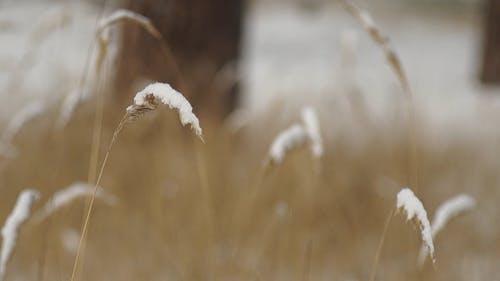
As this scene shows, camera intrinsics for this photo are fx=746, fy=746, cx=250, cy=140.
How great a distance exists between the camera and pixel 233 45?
275cm

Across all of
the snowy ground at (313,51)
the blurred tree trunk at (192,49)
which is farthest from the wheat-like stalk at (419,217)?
the blurred tree trunk at (192,49)

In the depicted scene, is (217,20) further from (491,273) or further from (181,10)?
(491,273)

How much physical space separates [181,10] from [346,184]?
90 cm

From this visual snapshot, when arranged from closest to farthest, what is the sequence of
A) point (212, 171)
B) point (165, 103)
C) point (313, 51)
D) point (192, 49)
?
point (165, 103)
point (212, 171)
point (192, 49)
point (313, 51)

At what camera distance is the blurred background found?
131cm

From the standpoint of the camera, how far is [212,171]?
1.95m

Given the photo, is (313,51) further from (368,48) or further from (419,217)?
(419,217)

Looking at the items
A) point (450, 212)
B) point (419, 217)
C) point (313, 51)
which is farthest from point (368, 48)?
point (419, 217)

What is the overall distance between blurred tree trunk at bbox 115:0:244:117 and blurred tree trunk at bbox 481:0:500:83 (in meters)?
2.64

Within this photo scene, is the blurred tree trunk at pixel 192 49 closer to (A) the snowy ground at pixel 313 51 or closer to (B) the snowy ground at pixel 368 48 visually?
(A) the snowy ground at pixel 313 51

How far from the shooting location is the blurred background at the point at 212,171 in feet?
4.30

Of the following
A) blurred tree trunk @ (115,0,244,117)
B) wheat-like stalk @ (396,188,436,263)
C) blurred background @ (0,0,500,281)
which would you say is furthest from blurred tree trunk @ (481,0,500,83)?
wheat-like stalk @ (396,188,436,263)

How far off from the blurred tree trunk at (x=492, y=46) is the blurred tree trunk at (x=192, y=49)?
104 inches

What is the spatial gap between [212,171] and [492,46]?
3.49 m
